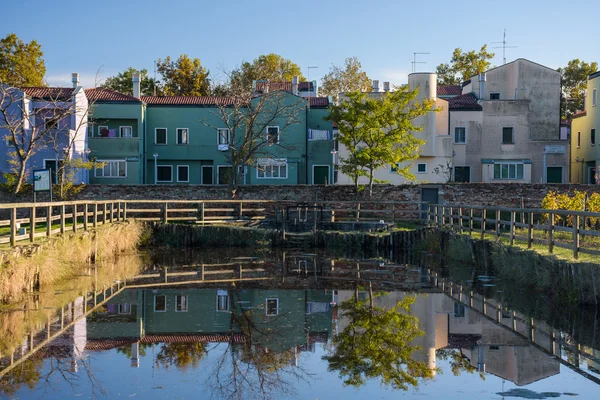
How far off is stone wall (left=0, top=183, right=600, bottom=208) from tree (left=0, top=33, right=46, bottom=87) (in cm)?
2029

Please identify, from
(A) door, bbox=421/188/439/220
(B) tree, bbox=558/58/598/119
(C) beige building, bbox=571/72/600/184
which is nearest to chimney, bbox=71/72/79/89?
(A) door, bbox=421/188/439/220

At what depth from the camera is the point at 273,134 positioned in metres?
52.8

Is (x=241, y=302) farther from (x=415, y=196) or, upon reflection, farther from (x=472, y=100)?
(x=472, y=100)

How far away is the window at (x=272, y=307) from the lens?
1503 cm

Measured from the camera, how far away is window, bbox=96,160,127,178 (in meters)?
52.1

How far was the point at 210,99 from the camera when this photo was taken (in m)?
55.7

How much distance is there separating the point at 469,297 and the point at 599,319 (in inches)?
141

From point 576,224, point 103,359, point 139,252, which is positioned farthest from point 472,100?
point 103,359

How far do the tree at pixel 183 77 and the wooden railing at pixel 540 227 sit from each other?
35933 mm

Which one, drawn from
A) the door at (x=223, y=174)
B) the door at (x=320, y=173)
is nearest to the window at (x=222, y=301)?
the door at (x=223, y=174)

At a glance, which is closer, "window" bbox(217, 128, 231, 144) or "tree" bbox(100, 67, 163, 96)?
"window" bbox(217, 128, 231, 144)

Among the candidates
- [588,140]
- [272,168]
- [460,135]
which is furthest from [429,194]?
[588,140]

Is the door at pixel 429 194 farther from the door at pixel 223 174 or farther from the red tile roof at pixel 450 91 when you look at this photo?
the red tile roof at pixel 450 91

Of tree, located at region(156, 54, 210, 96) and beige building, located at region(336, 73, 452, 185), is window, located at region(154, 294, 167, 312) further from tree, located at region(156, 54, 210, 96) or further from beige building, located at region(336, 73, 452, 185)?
tree, located at region(156, 54, 210, 96)
